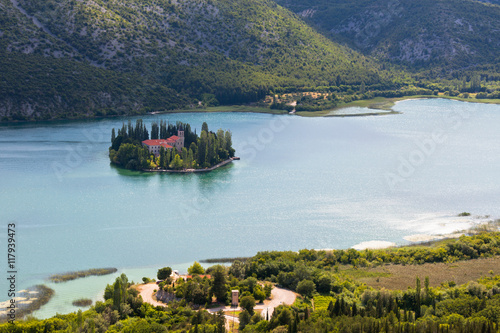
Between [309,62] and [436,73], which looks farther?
[436,73]

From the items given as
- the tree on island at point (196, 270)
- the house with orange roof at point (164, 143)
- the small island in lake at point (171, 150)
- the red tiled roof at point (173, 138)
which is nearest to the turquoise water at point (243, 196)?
the small island in lake at point (171, 150)

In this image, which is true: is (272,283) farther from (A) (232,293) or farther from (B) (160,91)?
(B) (160,91)

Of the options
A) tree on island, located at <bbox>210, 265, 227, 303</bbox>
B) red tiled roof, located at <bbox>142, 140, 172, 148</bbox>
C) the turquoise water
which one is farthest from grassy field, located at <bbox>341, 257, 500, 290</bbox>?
red tiled roof, located at <bbox>142, 140, 172, 148</bbox>

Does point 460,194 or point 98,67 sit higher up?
point 98,67

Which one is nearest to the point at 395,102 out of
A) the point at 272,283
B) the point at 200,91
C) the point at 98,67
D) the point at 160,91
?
the point at 200,91

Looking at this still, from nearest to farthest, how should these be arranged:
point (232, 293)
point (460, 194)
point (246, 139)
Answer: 1. point (232, 293)
2. point (460, 194)
3. point (246, 139)

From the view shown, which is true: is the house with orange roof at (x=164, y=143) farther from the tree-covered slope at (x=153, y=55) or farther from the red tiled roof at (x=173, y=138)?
the tree-covered slope at (x=153, y=55)

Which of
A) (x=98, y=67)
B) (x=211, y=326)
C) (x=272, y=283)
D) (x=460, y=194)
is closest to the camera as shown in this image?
(x=211, y=326)
